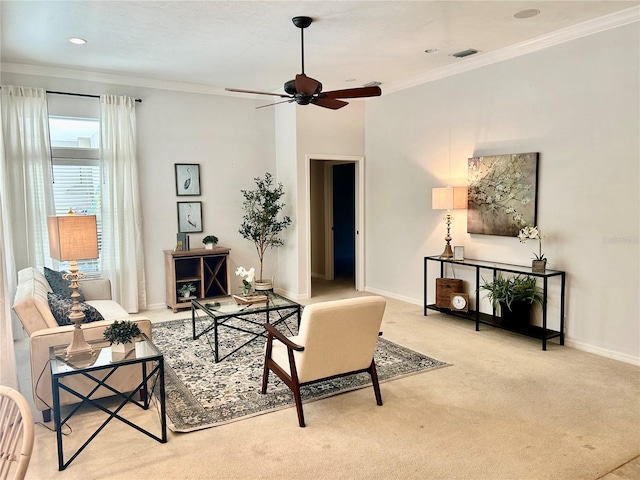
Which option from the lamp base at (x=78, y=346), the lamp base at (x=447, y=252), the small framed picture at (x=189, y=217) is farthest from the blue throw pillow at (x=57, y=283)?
the lamp base at (x=447, y=252)

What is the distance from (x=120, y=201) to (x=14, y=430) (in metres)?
4.62

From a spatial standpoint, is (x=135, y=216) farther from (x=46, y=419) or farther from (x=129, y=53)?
(x=46, y=419)

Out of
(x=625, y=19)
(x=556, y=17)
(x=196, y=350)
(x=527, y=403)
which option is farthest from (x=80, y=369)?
(x=625, y=19)

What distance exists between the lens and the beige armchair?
111 inches

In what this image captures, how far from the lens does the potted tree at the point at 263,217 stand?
254 inches

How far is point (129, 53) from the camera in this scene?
486cm

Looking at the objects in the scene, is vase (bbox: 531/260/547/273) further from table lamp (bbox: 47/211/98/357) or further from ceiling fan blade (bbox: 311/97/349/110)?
table lamp (bbox: 47/211/98/357)

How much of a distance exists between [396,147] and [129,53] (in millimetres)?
3508

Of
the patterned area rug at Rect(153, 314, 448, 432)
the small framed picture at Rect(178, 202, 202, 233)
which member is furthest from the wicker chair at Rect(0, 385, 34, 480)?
Result: the small framed picture at Rect(178, 202, 202, 233)

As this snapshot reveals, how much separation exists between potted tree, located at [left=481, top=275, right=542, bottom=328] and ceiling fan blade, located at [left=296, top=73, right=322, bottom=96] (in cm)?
273

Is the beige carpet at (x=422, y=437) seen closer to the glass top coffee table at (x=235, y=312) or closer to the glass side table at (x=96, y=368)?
the glass side table at (x=96, y=368)

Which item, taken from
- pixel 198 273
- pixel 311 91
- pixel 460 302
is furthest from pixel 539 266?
pixel 198 273

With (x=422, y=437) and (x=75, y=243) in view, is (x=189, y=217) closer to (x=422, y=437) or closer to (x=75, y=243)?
(x=75, y=243)

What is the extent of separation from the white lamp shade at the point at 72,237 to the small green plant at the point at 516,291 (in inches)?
150
